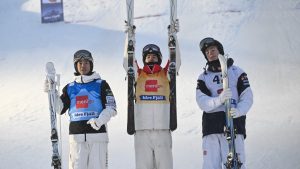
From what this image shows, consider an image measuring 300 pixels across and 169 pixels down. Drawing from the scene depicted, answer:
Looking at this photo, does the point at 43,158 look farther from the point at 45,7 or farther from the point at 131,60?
the point at 45,7

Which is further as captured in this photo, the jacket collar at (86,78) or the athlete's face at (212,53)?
the jacket collar at (86,78)

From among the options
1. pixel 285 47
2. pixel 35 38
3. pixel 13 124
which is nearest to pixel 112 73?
pixel 13 124

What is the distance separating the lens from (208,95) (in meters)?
6.19

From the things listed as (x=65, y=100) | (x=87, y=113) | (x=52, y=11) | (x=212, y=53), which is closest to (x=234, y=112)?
(x=212, y=53)

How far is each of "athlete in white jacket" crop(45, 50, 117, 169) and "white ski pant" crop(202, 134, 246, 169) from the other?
1148mm

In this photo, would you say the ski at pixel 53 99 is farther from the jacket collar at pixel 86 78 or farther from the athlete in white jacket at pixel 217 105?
the athlete in white jacket at pixel 217 105

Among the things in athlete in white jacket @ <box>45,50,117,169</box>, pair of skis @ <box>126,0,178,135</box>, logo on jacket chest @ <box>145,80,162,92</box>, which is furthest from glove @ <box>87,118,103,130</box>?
logo on jacket chest @ <box>145,80,162,92</box>

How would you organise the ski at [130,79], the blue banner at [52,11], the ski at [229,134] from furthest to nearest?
the blue banner at [52,11] < the ski at [130,79] < the ski at [229,134]

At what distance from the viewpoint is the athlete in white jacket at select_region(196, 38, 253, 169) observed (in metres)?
5.97

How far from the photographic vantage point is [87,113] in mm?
6344

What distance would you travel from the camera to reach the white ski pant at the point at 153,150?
21.0ft

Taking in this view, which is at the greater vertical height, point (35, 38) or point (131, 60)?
point (35, 38)

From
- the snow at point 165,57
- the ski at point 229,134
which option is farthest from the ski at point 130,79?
the snow at point 165,57

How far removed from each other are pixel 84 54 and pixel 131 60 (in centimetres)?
56
